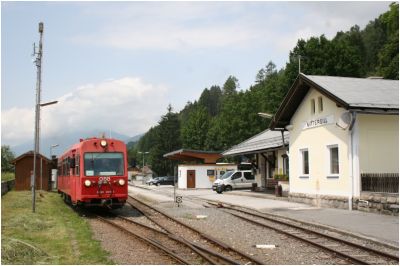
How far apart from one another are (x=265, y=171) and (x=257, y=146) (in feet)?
7.42

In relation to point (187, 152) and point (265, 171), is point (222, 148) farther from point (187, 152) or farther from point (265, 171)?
point (265, 171)

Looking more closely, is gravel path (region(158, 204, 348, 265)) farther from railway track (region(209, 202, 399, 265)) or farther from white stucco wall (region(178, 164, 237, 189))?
white stucco wall (region(178, 164, 237, 189))

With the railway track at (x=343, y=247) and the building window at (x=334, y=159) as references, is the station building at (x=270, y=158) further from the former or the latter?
the railway track at (x=343, y=247)

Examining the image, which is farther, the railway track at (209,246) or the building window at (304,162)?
the building window at (304,162)

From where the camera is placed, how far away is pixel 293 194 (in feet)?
79.5

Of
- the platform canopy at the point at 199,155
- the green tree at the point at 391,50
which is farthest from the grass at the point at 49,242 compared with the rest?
the green tree at the point at 391,50

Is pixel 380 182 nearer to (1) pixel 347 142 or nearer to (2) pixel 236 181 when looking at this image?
(1) pixel 347 142

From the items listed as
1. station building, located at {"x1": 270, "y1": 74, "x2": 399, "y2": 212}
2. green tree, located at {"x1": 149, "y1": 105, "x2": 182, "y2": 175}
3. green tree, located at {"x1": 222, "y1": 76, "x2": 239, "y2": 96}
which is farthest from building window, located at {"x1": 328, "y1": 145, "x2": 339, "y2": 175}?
green tree, located at {"x1": 222, "y1": 76, "x2": 239, "y2": 96}

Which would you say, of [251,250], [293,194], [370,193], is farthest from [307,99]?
[251,250]

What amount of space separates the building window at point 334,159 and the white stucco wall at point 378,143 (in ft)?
5.36

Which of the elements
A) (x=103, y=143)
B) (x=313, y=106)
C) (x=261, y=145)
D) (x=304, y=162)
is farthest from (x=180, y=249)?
(x=261, y=145)

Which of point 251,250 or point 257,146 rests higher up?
point 257,146

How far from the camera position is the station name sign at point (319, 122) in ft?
69.1

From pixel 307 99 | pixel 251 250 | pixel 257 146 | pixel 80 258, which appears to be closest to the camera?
pixel 80 258
